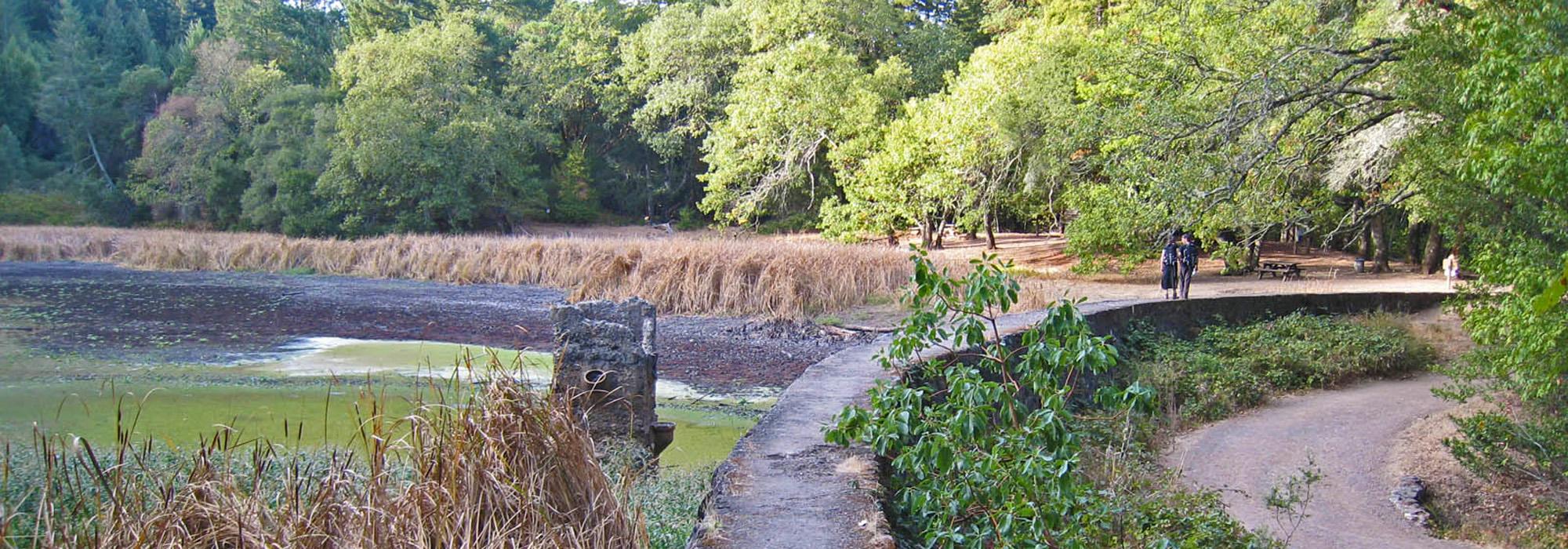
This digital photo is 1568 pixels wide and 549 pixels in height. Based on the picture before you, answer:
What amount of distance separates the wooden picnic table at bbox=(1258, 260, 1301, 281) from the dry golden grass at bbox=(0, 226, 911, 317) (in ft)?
29.0

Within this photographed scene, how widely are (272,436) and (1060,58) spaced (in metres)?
19.2

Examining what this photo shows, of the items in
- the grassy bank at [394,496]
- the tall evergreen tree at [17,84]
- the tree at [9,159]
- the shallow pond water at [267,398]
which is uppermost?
the tall evergreen tree at [17,84]

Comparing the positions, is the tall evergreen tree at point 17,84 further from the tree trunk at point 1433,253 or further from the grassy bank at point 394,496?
the tree trunk at point 1433,253

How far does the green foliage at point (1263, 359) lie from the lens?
10641mm

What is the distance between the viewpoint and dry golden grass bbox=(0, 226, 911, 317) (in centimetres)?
1583

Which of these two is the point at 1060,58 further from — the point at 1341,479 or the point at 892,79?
the point at 1341,479

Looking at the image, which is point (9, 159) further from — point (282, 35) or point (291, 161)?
point (282, 35)

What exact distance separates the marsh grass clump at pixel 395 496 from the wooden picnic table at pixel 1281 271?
20576mm

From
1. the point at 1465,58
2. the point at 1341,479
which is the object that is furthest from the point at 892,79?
the point at 1341,479

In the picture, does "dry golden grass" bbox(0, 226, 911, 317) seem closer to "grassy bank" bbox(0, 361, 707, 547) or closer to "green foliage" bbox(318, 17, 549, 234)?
"green foliage" bbox(318, 17, 549, 234)

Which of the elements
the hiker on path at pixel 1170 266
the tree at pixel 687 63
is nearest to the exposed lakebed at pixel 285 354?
the hiker on path at pixel 1170 266

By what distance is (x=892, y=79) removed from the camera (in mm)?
27438

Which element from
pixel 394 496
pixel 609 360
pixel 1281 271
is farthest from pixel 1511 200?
pixel 1281 271

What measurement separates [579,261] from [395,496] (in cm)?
1705
